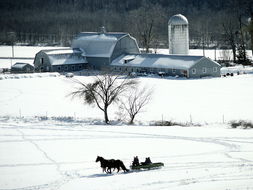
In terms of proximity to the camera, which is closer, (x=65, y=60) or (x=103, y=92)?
(x=103, y=92)

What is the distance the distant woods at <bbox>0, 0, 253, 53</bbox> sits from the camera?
307 ft

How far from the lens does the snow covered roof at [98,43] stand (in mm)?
56844

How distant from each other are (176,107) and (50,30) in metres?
95.6

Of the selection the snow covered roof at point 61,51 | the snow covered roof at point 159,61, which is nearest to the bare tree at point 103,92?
the snow covered roof at point 159,61

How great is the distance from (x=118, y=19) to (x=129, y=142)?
354 ft

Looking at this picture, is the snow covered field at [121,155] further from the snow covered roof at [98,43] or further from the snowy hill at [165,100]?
the snow covered roof at [98,43]

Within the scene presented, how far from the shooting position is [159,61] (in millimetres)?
50844

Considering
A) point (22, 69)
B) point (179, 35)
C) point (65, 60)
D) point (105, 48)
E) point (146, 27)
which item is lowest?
point (22, 69)

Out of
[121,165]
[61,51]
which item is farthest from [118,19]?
[121,165]

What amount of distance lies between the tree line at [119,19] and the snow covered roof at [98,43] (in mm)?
17231

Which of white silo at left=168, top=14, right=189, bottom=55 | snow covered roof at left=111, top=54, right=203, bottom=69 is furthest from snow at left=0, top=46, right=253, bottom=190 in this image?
white silo at left=168, top=14, right=189, bottom=55

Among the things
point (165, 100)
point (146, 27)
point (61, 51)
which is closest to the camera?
point (165, 100)

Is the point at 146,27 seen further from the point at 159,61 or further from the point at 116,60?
the point at 159,61

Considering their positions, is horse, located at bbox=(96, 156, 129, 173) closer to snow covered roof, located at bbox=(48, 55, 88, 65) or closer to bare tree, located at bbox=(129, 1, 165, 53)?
snow covered roof, located at bbox=(48, 55, 88, 65)
